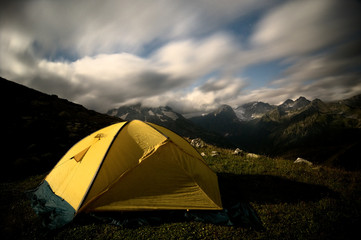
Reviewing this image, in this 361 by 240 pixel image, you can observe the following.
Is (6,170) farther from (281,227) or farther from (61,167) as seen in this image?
(281,227)

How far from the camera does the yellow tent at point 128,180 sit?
5.93m

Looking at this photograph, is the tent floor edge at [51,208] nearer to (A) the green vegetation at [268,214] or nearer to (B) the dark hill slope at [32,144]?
(A) the green vegetation at [268,214]

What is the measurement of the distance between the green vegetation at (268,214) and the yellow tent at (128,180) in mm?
599

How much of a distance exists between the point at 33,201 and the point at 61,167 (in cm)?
177

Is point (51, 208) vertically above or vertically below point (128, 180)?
below

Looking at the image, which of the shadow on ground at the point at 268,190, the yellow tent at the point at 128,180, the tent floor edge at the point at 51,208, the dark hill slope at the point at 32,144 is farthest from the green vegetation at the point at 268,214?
the dark hill slope at the point at 32,144

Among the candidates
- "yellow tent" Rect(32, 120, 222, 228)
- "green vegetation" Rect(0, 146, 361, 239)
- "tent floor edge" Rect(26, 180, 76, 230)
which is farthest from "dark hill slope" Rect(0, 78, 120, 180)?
"yellow tent" Rect(32, 120, 222, 228)

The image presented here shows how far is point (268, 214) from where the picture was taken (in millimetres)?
6051

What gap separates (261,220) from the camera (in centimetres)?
579

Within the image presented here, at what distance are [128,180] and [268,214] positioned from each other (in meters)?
5.93

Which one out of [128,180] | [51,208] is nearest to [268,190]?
[128,180]

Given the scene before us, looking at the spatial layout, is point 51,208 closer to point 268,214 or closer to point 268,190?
point 268,214

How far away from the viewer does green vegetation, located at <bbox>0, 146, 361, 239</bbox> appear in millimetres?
5270

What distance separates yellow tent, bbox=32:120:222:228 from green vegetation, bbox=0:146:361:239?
60cm
